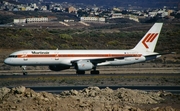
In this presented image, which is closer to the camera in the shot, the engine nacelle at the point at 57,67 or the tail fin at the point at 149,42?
the engine nacelle at the point at 57,67

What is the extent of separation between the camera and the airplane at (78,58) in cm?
5541

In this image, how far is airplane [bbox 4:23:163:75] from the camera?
5541 centimetres

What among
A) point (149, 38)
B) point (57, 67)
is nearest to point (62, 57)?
point (57, 67)

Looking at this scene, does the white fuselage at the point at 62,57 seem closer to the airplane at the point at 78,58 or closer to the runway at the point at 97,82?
the airplane at the point at 78,58

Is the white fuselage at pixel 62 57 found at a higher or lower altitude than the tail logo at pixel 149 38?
lower

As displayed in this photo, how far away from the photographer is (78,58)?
57.2 metres

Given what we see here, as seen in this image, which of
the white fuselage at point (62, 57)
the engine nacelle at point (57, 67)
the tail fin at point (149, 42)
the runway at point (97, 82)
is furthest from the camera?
the tail fin at point (149, 42)

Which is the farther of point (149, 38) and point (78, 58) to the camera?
point (149, 38)

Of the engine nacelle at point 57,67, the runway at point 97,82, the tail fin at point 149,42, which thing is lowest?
the engine nacelle at point 57,67

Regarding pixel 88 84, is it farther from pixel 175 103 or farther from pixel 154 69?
pixel 154 69

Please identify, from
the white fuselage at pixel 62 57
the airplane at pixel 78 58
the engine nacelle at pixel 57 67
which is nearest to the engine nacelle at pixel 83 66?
the airplane at pixel 78 58

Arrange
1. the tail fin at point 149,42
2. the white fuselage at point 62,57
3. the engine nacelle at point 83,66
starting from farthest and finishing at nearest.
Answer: the tail fin at point 149,42 → the engine nacelle at point 83,66 → the white fuselage at point 62,57

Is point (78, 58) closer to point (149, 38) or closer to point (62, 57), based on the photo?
point (62, 57)

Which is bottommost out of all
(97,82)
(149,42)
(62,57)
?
(97,82)
